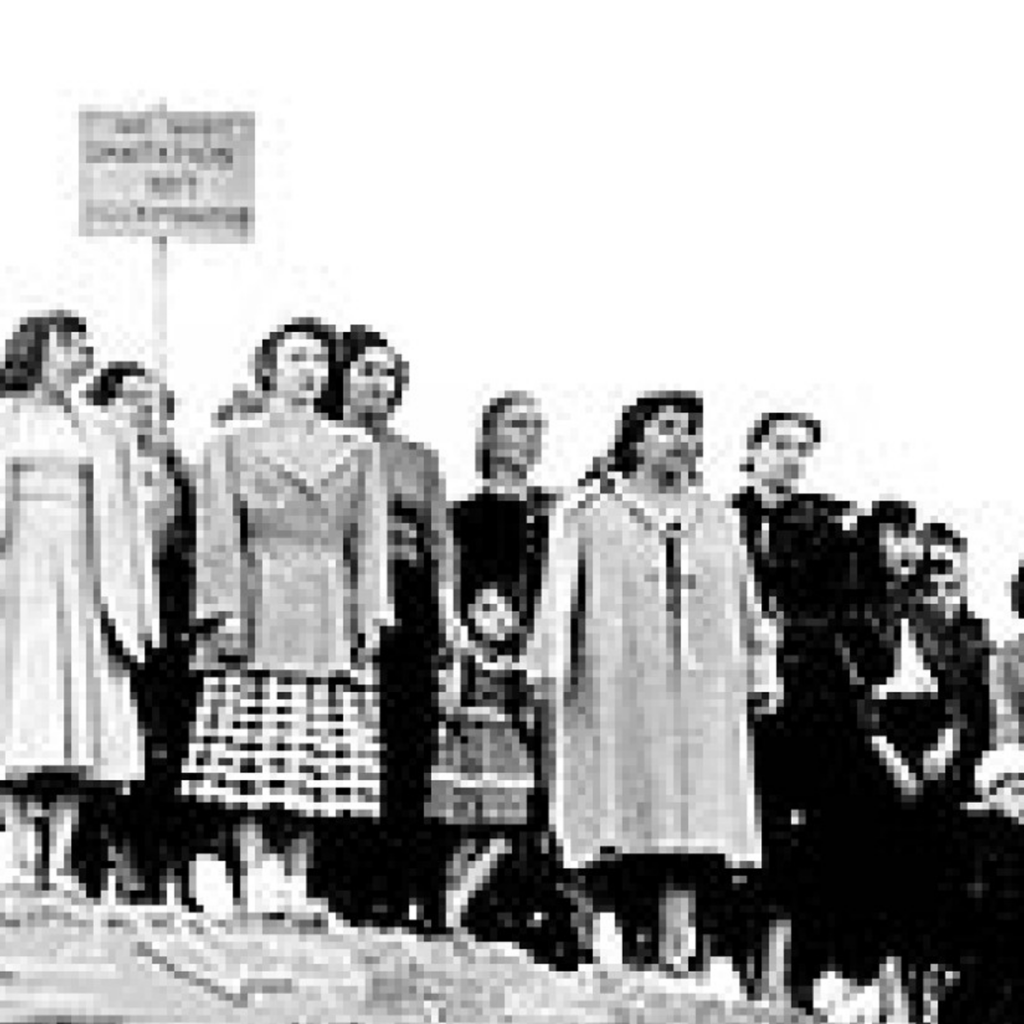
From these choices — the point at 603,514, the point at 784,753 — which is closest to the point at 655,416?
the point at 603,514

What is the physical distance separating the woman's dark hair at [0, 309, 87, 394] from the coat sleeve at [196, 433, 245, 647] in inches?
25.3

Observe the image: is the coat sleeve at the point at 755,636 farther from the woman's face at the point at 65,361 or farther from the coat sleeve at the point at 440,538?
the woman's face at the point at 65,361

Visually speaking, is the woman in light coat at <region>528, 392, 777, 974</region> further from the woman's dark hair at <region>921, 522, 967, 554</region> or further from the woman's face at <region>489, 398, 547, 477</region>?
the woman's dark hair at <region>921, 522, 967, 554</region>

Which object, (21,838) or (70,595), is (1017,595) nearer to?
(70,595)

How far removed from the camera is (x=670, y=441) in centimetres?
1347

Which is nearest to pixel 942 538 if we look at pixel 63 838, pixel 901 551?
pixel 901 551

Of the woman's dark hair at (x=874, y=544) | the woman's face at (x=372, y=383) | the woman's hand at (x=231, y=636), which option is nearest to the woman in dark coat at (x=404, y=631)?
the woman's face at (x=372, y=383)

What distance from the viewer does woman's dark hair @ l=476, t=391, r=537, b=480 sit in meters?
13.6

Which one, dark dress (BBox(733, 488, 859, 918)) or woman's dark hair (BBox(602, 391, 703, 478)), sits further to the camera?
dark dress (BBox(733, 488, 859, 918))

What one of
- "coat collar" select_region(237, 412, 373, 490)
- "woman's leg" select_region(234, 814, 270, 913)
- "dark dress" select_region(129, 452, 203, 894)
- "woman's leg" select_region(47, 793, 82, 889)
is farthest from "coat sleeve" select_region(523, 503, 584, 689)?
"woman's leg" select_region(47, 793, 82, 889)

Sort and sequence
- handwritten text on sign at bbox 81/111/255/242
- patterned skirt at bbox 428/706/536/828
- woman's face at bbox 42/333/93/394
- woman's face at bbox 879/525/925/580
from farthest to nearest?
handwritten text on sign at bbox 81/111/255/242, woman's face at bbox 879/525/925/580, patterned skirt at bbox 428/706/536/828, woman's face at bbox 42/333/93/394

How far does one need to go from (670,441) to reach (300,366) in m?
1.25

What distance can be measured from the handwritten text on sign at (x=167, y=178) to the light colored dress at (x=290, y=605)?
1.10m

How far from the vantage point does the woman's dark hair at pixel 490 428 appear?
13.6 m
